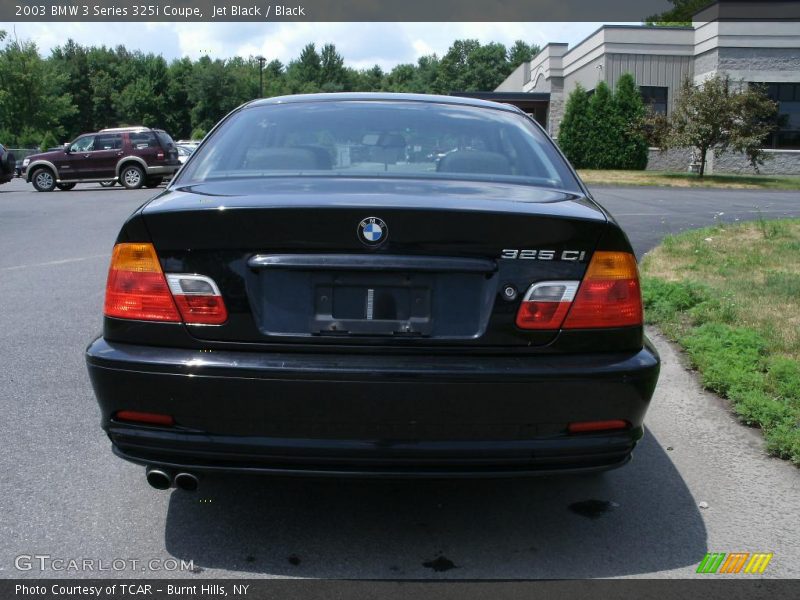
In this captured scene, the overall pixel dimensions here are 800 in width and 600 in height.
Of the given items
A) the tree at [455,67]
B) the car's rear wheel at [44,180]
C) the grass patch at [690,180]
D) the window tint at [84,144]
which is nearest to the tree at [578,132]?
the grass patch at [690,180]

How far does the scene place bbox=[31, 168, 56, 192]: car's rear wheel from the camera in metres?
26.4

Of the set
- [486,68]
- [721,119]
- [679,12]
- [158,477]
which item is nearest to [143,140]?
[721,119]

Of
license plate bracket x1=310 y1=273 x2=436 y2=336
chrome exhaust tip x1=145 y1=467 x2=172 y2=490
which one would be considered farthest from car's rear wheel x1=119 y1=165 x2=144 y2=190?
license plate bracket x1=310 y1=273 x2=436 y2=336

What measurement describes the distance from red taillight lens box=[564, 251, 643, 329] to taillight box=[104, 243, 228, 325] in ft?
3.91

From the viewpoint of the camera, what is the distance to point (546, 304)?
2.85 metres

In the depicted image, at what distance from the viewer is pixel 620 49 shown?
37188mm

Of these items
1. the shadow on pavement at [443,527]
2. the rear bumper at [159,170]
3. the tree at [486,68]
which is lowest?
the shadow on pavement at [443,527]

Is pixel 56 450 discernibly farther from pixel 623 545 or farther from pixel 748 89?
pixel 748 89

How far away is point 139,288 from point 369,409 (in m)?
0.90

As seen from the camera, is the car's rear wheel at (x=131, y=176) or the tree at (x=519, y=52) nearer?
the car's rear wheel at (x=131, y=176)

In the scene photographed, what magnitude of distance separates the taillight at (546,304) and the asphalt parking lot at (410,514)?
0.88 meters

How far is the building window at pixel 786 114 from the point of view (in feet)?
113

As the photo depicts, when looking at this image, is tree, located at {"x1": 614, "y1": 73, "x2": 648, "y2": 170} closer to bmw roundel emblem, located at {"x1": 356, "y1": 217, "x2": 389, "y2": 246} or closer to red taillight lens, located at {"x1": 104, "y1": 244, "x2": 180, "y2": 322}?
bmw roundel emblem, located at {"x1": 356, "y1": 217, "x2": 389, "y2": 246}

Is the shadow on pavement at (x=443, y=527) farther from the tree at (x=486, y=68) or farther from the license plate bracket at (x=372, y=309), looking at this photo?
the tree at (x=486, y=68)
